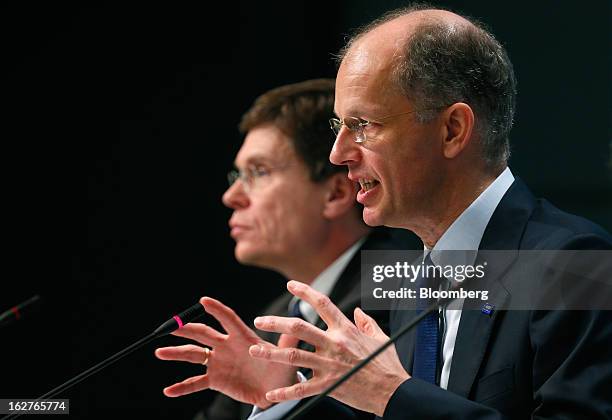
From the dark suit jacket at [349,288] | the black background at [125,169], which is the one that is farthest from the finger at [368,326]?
the black background at [125,169]

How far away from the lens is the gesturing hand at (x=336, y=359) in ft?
5.09

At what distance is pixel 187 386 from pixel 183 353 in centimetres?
7

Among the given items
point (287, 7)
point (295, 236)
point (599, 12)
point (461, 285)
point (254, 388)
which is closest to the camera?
point (461, 285)

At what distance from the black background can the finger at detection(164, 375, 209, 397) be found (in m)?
1.47

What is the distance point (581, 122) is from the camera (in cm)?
255

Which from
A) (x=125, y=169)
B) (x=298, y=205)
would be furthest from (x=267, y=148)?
(x=125, y=169)

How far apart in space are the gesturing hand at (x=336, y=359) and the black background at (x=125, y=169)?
1881 millimetres

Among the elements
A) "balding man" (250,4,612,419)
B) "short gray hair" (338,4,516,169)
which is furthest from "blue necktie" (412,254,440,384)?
"short gray hair" (338,4,516,169)

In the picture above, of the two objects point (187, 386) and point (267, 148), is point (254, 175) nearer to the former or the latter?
point (267, 148)

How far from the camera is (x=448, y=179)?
1.89 meters

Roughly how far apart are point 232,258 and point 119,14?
106 cm

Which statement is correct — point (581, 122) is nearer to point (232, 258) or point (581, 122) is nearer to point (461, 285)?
point (461, 285)

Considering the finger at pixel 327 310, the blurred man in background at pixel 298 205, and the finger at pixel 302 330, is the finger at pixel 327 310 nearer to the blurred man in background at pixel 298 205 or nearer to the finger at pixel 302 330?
the finger at pixel 302 330

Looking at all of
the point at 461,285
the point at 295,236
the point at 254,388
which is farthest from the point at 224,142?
the point at 461,285
